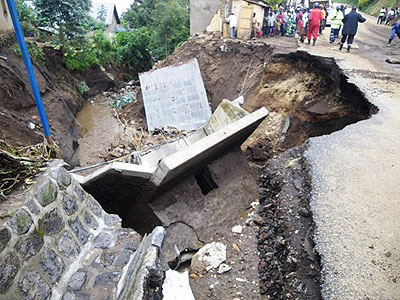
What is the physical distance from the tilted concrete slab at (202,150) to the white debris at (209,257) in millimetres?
1291

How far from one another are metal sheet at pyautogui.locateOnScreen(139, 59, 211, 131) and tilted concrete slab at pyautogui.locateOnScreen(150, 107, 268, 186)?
4.69 m

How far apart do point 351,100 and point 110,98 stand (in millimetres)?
12501

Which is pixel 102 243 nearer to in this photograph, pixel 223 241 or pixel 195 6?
pixel 223 241

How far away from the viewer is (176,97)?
34.5 ft

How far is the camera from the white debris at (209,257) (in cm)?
409

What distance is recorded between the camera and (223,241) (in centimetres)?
450

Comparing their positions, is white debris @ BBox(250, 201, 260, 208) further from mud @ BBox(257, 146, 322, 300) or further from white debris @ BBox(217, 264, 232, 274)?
white debris @ BBox(217, 264, 232, 274)

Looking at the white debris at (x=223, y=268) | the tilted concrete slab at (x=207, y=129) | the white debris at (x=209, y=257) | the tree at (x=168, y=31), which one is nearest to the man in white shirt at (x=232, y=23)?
the tilted concrete slab at (x=207, y=129)

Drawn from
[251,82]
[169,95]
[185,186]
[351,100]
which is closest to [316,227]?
[185,186]

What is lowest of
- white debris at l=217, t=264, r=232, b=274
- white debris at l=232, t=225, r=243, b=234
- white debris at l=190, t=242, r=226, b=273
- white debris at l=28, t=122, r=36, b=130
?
white debris at l=190, t=242, r=226, b=273

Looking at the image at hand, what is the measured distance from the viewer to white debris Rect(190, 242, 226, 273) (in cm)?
→ 409

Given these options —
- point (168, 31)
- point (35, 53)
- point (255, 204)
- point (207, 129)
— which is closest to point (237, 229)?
point (255, 204)

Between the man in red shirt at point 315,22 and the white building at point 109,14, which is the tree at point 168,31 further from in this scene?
the white building at point 109,14

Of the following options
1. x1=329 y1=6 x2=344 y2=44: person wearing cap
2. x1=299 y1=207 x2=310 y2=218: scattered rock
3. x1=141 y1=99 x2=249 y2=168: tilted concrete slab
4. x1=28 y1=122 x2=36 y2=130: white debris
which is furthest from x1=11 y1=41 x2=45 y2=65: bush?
x1=299 y1=207 x2=310 y2=218: scattered rock
